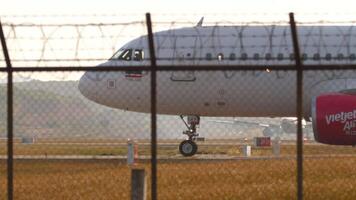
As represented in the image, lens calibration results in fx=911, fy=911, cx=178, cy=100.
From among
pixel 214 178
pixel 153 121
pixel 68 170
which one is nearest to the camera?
pixel 153 121

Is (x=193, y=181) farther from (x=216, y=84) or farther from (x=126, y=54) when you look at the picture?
(x=126, y=54)

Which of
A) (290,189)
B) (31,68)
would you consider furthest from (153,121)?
(290,189)

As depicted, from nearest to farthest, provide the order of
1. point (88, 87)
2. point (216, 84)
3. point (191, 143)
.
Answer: point (216, 84) → point (88, 87) → point (191, 143)

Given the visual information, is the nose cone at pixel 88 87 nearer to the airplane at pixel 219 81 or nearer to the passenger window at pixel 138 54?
the airplane at pixel 219 81

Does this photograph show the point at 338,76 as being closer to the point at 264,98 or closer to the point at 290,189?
the point at 264,98

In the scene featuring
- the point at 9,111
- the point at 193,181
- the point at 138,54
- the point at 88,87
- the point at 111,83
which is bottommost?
the point at 193,181

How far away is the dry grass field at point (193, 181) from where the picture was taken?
17953mm

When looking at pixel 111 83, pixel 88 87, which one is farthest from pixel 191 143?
pixel 88 87

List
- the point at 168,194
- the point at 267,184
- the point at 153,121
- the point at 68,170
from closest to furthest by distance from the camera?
the point at 153,121
the point at 168,194
the point at 267,184
the point at 68,170

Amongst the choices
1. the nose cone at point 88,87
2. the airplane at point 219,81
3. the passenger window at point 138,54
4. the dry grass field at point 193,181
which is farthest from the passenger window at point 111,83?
the dry grass field at point 193,181

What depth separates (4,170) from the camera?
85.5 ft

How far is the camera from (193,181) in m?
20.9

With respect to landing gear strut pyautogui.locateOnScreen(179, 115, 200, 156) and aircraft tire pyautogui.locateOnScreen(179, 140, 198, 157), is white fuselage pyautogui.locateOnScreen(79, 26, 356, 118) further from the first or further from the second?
aircraft tire pyautogui.locateOnScreen(179, 140, 198, 157)

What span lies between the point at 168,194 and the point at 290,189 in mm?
2597
